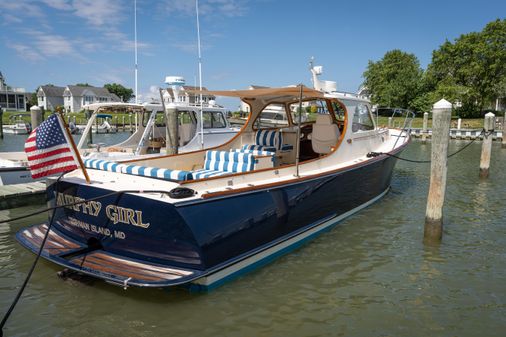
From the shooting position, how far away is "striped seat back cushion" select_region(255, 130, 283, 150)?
339 inches

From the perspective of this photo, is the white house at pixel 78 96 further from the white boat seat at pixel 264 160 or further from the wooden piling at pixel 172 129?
the white boat seat at pixel 264 160

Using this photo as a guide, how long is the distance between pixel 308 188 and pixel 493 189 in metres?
8.13

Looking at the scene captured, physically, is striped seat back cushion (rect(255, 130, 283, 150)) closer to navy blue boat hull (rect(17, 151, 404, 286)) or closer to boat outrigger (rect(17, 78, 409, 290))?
boat outrigger (rect(17, 78, 409, 290))

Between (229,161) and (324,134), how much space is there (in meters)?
2.81

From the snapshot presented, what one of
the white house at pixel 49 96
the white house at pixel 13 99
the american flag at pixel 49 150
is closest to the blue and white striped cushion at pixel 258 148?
the american flag at pixel 49 150

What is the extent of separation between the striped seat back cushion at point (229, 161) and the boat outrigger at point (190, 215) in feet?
0.06

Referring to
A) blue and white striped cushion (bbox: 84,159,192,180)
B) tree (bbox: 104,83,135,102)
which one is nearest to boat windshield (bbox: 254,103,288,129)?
blue and white striped cushion (bbox: 84,159,192,180)

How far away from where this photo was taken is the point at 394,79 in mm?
47188

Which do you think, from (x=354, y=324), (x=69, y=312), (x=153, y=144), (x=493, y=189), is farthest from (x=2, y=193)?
(x=493, y=189)

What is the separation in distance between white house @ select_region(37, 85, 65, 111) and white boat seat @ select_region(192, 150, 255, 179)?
76.3 metres

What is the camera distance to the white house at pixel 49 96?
73750 millimetres

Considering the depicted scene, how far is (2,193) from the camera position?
29.3 feet

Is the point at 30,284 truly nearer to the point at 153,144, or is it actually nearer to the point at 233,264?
the point at 233,264

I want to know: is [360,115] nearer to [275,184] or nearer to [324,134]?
[324,134]
